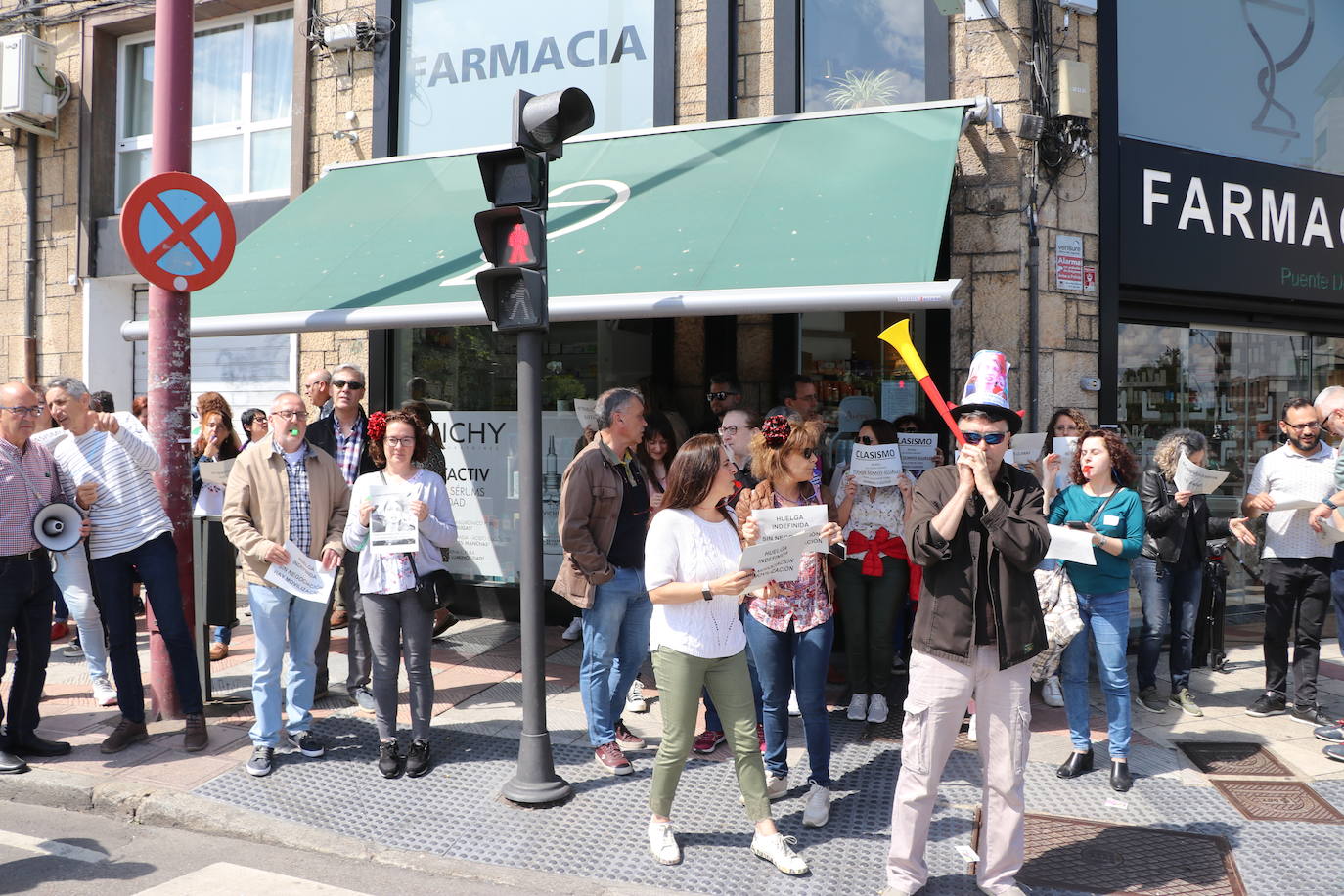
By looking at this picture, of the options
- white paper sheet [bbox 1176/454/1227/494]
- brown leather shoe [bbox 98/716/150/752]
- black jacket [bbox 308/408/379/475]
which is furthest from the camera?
black jacket [bbox 308/408/379/475]

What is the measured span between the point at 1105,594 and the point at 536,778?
298 centimetres

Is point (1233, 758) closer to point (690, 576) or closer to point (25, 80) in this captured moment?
point (690, 576)

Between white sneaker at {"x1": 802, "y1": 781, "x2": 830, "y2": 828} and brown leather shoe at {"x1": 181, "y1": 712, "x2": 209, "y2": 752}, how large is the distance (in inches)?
129

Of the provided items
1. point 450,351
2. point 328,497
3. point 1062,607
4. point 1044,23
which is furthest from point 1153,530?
point 450,351

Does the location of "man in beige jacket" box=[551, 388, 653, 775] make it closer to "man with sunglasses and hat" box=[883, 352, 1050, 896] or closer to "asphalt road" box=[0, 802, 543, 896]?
"asphalt road" box=[0, 802, 543, 896]

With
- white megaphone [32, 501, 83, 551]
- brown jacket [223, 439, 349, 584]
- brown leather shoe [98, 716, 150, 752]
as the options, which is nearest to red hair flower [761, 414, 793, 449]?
brown jacket [223, 439, 349, 584]

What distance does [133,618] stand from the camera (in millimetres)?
5520

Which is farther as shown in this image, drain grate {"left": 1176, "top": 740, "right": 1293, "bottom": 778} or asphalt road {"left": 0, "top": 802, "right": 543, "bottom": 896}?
drain grate {"left": 1176, "top": 740, "right": 1293, "bottom": 778}

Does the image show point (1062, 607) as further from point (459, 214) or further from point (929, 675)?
point (459, 214)

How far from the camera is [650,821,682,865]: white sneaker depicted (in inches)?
Answer: 162

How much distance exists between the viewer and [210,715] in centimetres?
604

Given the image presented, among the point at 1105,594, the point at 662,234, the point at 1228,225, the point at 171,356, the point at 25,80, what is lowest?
the point at 1105,594

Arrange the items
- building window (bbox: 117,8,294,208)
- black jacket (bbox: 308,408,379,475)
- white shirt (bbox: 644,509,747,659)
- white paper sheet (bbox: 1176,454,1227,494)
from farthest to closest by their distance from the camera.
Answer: building window (bbox: 117,8,294,208) < black jacket (bbox: 308,408,379,475) < white paper sheet (bbox: 1176,454,1227,494) < white shirt (bbox: 644,509,747,659)

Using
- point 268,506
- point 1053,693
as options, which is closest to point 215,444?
point 268,506
